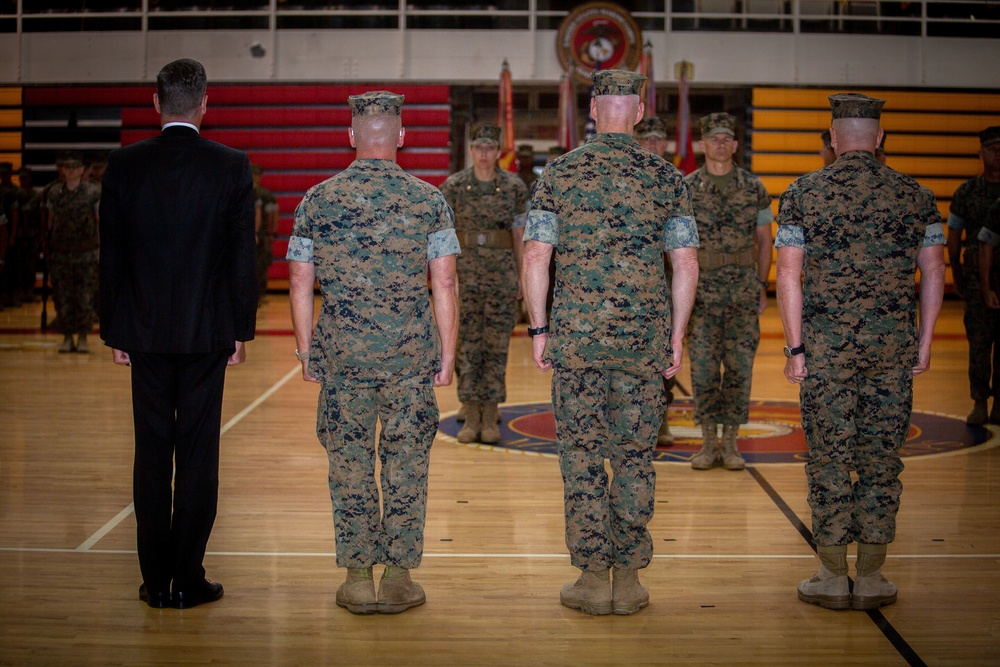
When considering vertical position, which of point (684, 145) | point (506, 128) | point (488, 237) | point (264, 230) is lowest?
point (488, 237)

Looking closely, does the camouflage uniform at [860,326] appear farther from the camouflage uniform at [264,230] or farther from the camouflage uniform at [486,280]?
the camouflage uniform at [264,230]

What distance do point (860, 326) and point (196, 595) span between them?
7.21 ft

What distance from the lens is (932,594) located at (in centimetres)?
369

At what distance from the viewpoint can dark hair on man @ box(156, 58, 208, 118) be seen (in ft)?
11.1

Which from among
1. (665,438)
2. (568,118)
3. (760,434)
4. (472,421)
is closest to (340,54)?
(568,118)

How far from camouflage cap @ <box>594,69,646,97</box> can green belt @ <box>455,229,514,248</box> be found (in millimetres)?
2790

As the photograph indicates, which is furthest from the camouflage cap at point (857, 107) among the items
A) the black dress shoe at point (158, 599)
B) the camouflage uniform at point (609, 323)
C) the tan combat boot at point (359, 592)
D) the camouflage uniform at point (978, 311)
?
the camouflage uniform at point (978, 311)

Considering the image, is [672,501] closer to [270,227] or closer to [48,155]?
[270,227]

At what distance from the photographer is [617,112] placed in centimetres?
343

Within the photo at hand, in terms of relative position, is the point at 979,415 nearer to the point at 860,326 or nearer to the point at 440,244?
the point at 860,326

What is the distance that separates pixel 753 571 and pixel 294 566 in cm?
159

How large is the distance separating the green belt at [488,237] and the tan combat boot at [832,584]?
3029 mm

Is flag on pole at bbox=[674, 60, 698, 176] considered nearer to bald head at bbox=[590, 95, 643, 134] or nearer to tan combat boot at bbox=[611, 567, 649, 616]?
bald head at bbox=[590, 95, 643, 134]

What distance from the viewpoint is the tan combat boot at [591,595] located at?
348cm
